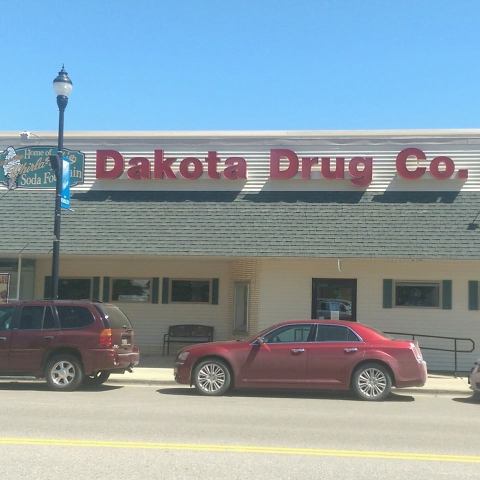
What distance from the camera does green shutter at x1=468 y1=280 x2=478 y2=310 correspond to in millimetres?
16516

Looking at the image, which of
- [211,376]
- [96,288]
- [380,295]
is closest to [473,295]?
[380,295]

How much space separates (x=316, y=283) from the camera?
56.6ft

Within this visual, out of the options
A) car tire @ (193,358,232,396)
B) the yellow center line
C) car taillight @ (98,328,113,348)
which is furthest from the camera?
car taillight @ (98,328,113,348)

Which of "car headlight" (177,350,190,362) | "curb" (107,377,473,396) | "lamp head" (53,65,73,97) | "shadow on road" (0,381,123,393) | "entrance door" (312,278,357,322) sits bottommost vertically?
"shadow on road" (0,381,123,393)

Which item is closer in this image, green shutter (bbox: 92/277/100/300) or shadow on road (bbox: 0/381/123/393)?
shadow on road (bbox: 0/381/123/393)

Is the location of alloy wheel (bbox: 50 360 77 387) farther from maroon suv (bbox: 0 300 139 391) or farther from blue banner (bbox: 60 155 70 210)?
blue banner (bbox: 60 155 70 210)

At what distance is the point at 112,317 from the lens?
13.2 meters

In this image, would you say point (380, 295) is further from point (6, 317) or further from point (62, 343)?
point (6, 317)

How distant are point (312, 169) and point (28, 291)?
27.7 feet

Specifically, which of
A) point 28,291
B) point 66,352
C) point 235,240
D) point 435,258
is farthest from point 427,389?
point 28,291

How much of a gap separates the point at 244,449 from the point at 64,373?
619 cm

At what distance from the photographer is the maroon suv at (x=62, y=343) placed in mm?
12703

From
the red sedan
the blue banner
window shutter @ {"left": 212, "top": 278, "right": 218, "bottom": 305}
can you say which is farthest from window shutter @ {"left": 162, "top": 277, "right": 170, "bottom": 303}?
the red sedan

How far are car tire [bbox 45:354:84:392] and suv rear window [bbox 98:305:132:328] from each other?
924 mm
